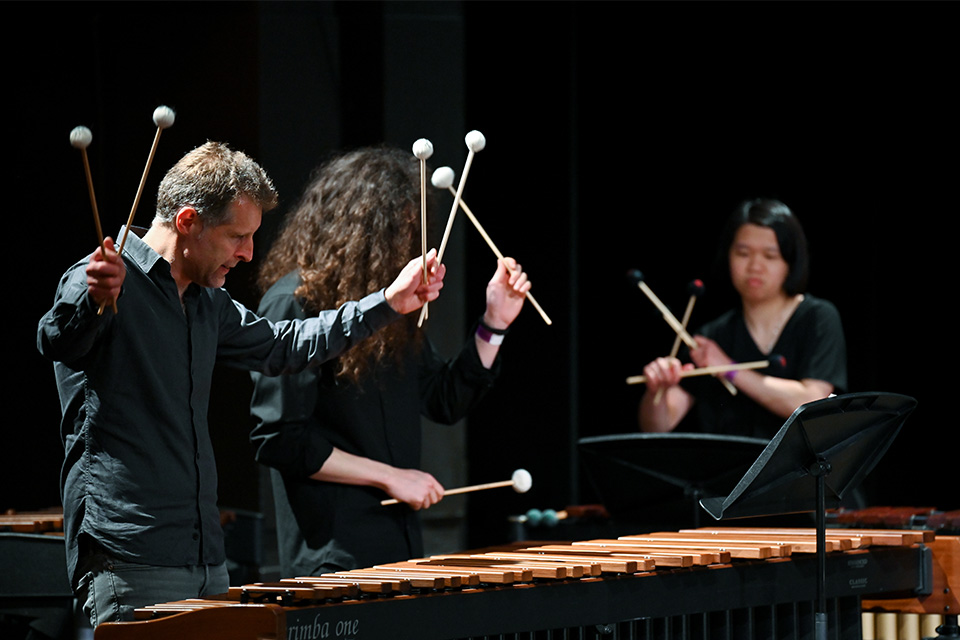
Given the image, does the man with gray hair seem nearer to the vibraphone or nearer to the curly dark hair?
the vibraphone

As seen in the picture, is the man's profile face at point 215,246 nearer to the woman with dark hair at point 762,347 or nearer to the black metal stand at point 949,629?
the black metal stand at point 949,629

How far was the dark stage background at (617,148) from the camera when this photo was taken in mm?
4430

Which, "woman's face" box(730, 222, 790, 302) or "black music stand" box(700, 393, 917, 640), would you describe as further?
"woman's face" box(730, 222, 790, 302)

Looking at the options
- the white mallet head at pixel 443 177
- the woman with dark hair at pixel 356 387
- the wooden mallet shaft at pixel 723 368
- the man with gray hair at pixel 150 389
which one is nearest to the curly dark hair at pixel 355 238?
the woman with dark hair at pixel 356 387

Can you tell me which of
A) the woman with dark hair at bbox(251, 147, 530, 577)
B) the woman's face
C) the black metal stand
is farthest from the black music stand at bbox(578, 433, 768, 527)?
the woman's face

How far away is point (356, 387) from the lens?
3.17 metres

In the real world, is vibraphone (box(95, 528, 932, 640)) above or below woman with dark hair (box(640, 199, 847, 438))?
below

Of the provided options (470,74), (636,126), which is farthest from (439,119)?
(636,126)

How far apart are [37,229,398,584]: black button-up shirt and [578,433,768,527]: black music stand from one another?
1.44 m

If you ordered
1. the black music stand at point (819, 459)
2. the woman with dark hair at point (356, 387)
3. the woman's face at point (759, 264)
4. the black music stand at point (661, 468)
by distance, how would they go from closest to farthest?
the black music stand at point (819, 459) → the woman with dark hair at point (356, 387) → the black music stand at point (661, 468) → the woman's face at point (759, 264)

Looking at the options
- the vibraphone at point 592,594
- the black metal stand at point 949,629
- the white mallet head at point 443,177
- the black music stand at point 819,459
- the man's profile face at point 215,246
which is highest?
the white mallet head at point 443,177

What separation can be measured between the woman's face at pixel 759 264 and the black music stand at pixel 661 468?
1.09m

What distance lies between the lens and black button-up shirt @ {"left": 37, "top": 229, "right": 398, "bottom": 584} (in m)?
2.41

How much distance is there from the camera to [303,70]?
4.40 meters
